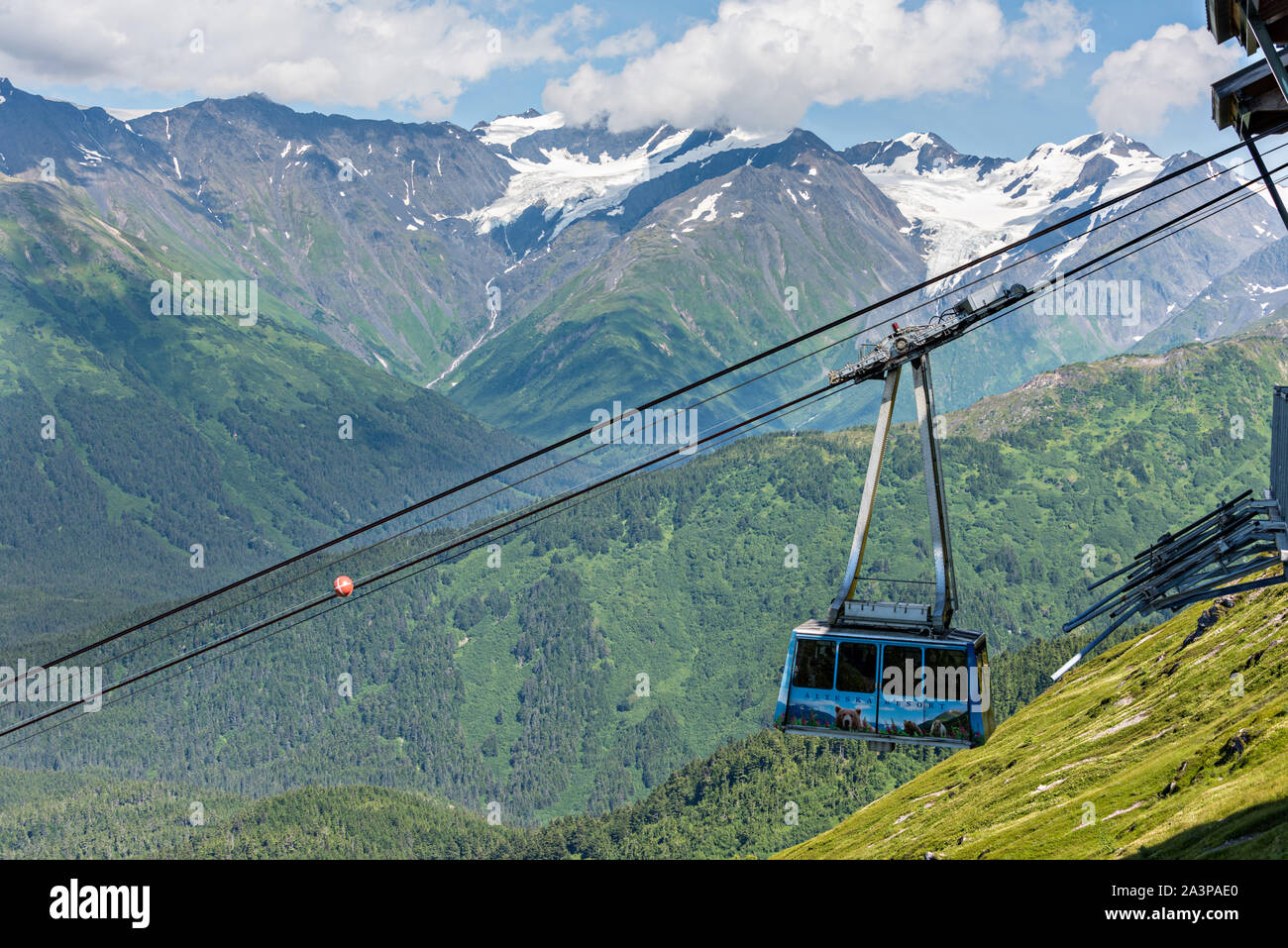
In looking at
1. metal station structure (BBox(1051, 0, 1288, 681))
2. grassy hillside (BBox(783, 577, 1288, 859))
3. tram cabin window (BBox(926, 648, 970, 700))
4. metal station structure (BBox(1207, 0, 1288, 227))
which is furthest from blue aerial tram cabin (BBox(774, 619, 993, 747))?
metal station structure (BBox(1207, 0, 1288, 227))

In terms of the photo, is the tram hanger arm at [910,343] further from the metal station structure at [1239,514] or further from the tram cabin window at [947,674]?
the tram cabin window at [947,674]

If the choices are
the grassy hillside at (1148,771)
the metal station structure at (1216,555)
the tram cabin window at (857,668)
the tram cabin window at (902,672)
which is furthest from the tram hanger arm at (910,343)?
the grassy hillside at (1148,771)

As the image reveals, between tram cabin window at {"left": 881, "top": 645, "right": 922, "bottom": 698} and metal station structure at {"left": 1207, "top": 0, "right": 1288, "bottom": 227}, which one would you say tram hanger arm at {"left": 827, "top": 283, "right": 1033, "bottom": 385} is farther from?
tram cabin window at {"left": 881, "top": 645, "right": 922, "bottom": 698}

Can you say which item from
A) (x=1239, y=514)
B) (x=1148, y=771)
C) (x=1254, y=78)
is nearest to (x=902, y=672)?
(x=1239, y=514)

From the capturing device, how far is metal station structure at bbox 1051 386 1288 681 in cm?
4628

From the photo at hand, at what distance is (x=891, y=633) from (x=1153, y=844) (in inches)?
1456

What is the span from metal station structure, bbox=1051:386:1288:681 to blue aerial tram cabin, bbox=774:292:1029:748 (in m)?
7.79

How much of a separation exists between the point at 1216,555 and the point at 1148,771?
203 feet

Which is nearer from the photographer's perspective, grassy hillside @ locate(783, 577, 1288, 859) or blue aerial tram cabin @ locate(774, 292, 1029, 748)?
blue aerial tram cabin @ locate(774, 292, 1029, 748)

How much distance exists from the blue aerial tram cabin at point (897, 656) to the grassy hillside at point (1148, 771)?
548 inches

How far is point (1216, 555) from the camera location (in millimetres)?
49156

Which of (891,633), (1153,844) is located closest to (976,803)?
(1153,844)
